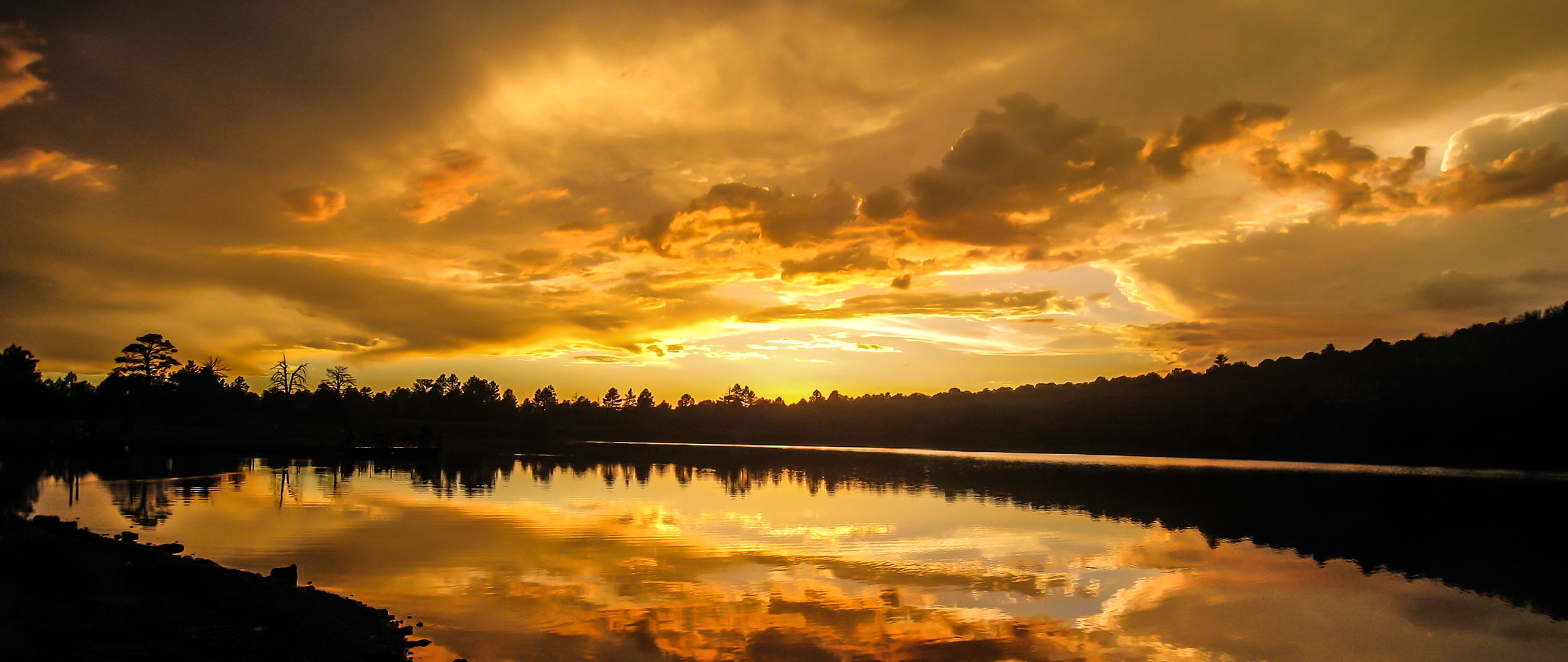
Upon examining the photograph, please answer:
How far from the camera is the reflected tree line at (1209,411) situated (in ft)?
300

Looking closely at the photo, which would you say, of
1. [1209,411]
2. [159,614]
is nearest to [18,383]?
[159,614]

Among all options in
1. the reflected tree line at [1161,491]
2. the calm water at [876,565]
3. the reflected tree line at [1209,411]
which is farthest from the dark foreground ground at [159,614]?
the reflected tree line at [1209,411]

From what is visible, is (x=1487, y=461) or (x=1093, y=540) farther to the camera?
(x=1487, y=461)

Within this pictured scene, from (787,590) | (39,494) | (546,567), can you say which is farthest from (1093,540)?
(39,494)

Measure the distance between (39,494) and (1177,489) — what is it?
188 ft

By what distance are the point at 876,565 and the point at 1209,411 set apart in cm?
11861

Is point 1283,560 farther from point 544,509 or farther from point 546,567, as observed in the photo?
point 544,509

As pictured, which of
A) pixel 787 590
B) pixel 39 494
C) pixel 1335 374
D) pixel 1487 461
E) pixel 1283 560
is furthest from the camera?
pixel 1335 374

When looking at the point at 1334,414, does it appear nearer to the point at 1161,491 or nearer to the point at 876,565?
the point at 1161,491

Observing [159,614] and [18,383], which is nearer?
[159,614]

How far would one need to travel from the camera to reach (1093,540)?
28.2 meters

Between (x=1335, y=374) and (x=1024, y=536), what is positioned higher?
(x=1335, y=374)

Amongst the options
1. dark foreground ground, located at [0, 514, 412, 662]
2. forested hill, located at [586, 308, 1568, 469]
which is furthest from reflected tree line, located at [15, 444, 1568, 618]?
forested hill, located at [586, 308, 1568, 469]

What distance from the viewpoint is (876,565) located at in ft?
73.2
